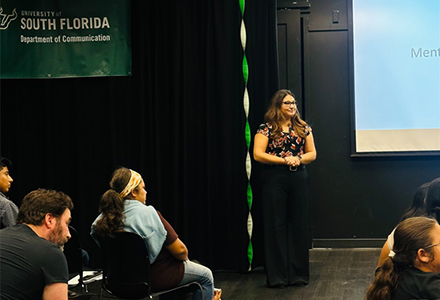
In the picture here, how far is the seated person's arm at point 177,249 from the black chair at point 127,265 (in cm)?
18

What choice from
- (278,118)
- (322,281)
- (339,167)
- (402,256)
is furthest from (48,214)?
(339,167)

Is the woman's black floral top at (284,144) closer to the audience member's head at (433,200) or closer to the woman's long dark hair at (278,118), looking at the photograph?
the woman's long dark hair at (278,118)

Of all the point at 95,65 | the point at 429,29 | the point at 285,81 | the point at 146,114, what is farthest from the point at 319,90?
the point at 95,65

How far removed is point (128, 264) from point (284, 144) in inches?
72.2

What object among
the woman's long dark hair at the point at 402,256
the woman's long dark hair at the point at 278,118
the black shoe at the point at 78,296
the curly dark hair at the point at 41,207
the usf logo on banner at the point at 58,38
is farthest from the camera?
the usf logo on banner at the point at 58,38

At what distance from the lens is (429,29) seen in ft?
19.8

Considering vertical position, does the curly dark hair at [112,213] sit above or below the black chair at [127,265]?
above

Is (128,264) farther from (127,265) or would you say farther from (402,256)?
(402,256)

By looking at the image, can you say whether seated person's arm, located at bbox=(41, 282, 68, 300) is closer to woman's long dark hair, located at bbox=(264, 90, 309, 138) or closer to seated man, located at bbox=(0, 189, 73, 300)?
seated man, located at bbox=(0, 189, 73, 300)

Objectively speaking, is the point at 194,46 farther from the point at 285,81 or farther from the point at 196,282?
the point at 196,282

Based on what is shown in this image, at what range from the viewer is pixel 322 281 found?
4953 millimetres

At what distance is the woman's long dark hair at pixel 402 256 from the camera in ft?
7.79

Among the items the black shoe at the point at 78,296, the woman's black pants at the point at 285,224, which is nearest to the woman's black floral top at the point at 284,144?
the woman's black pants at the point at 285,224

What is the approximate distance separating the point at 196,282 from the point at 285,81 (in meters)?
2.97
